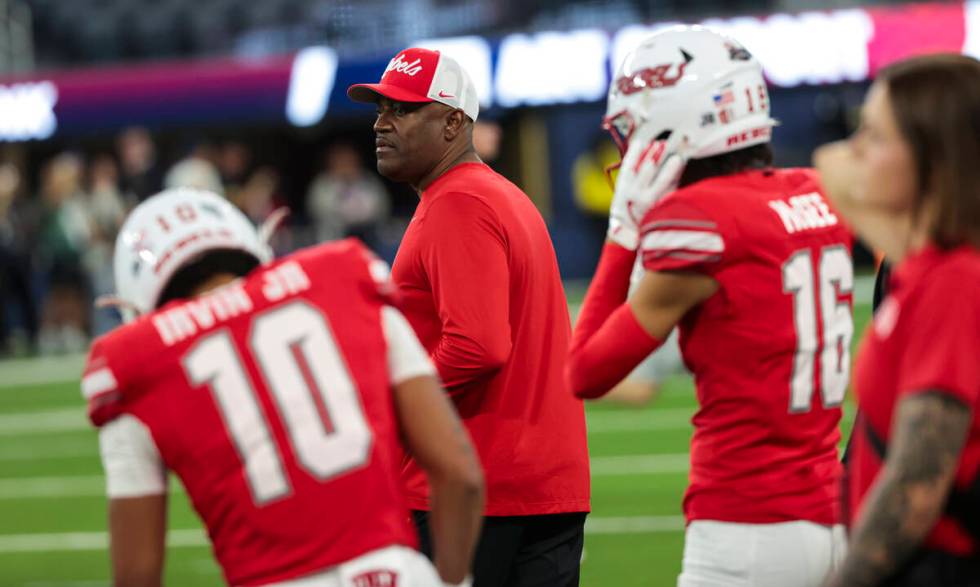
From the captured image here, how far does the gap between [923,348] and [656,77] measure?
124cm

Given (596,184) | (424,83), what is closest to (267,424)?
(424,83)

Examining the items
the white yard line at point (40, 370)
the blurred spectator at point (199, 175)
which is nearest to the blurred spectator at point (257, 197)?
the blurred spectator at point (199, 175)

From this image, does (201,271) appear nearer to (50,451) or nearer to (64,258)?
(50,451)

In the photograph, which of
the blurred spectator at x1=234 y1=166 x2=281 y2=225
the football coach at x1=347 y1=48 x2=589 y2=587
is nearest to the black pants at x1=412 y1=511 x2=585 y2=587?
the football coach at x1=347 y1=48 x2=589 y2=587

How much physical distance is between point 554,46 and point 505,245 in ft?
46.1

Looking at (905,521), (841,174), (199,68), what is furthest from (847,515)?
(199,68)

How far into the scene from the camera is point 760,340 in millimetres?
2906

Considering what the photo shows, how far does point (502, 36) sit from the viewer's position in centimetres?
1744

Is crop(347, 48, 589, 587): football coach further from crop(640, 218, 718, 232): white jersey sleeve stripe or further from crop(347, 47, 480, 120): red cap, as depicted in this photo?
crop(640, 218, 718, 232): white jersey sleeve stripe

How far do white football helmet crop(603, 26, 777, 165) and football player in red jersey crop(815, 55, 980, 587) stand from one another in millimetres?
865

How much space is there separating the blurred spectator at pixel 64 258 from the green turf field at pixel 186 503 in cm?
358

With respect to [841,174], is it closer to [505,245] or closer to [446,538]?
[446,538]

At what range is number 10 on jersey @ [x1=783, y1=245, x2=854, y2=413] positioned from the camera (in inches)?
116

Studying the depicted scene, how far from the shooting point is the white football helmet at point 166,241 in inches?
97.1
